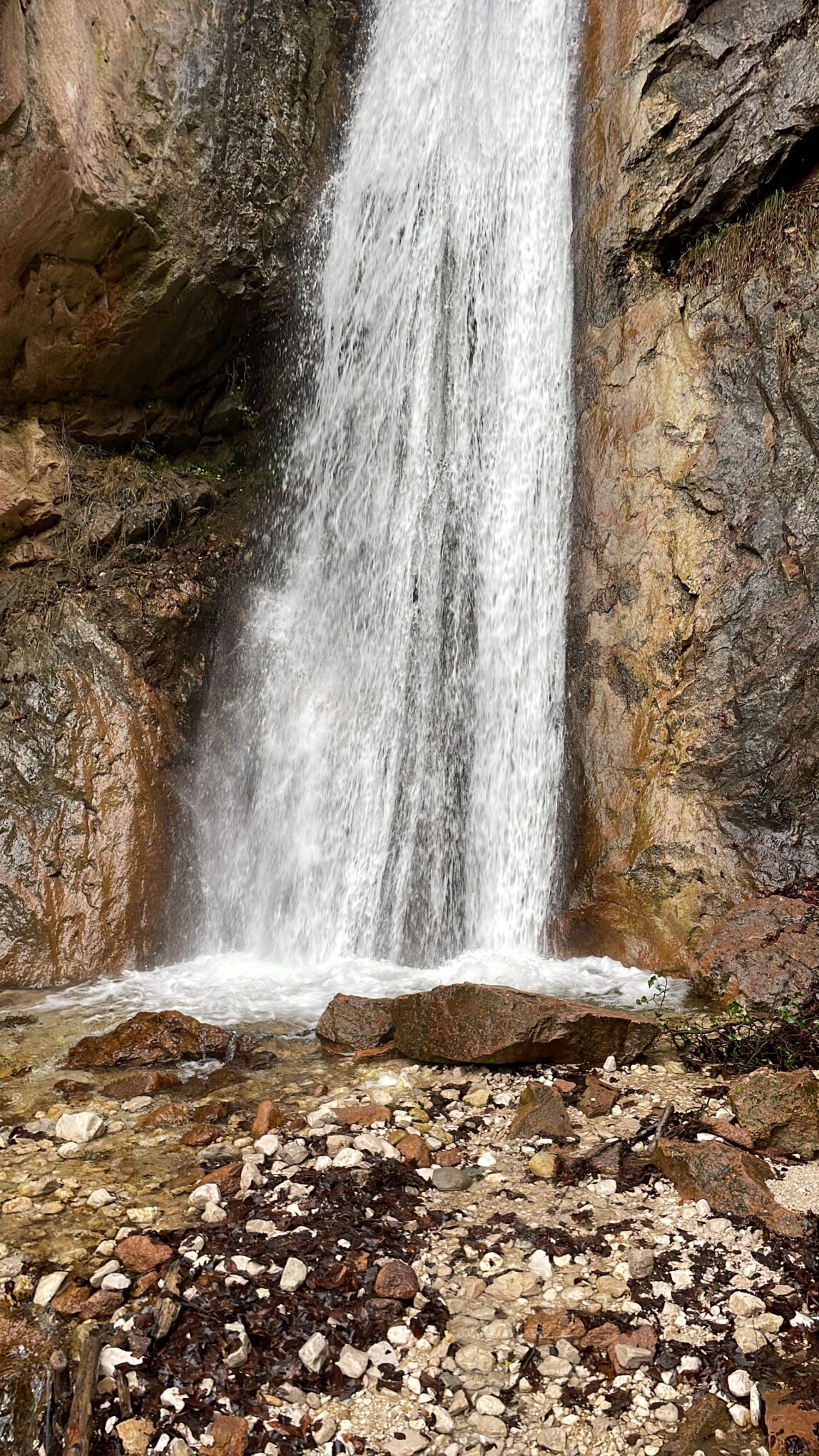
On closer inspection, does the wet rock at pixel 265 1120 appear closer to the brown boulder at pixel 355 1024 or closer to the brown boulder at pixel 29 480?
the brown boulder at pixel 355 1024

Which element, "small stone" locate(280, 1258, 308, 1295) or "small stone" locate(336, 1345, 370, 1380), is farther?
"small stone" locate(280, 1258, 308, 1295)

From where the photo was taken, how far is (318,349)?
8.69m

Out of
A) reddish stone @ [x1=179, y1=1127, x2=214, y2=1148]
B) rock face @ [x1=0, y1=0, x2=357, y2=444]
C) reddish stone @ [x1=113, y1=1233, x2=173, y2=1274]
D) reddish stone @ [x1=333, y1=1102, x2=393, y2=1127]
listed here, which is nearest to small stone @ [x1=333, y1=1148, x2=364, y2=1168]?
reddish stone @ [x1=333, y1=1102, x2=393, y2=1127]

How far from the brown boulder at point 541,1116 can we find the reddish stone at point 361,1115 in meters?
0.48

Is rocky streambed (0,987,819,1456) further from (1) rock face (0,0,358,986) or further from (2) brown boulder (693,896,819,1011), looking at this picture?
(1) rock face (0,0,358,986)

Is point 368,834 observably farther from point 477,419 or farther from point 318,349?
point 318,349

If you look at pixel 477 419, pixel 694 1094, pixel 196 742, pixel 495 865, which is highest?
pixel 477 419

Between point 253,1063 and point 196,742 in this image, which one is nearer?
point 253,1063

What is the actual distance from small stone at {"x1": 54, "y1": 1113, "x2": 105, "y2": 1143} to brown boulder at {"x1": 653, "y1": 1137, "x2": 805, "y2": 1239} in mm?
2063

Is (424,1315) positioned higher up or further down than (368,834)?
further down

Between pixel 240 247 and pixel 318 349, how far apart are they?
3.63 feet

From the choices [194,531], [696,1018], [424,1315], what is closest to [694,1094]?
[696,1018]

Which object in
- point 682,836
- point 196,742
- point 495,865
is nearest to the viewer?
point 682,836

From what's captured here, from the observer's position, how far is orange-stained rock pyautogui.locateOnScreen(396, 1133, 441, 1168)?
3188 mm
